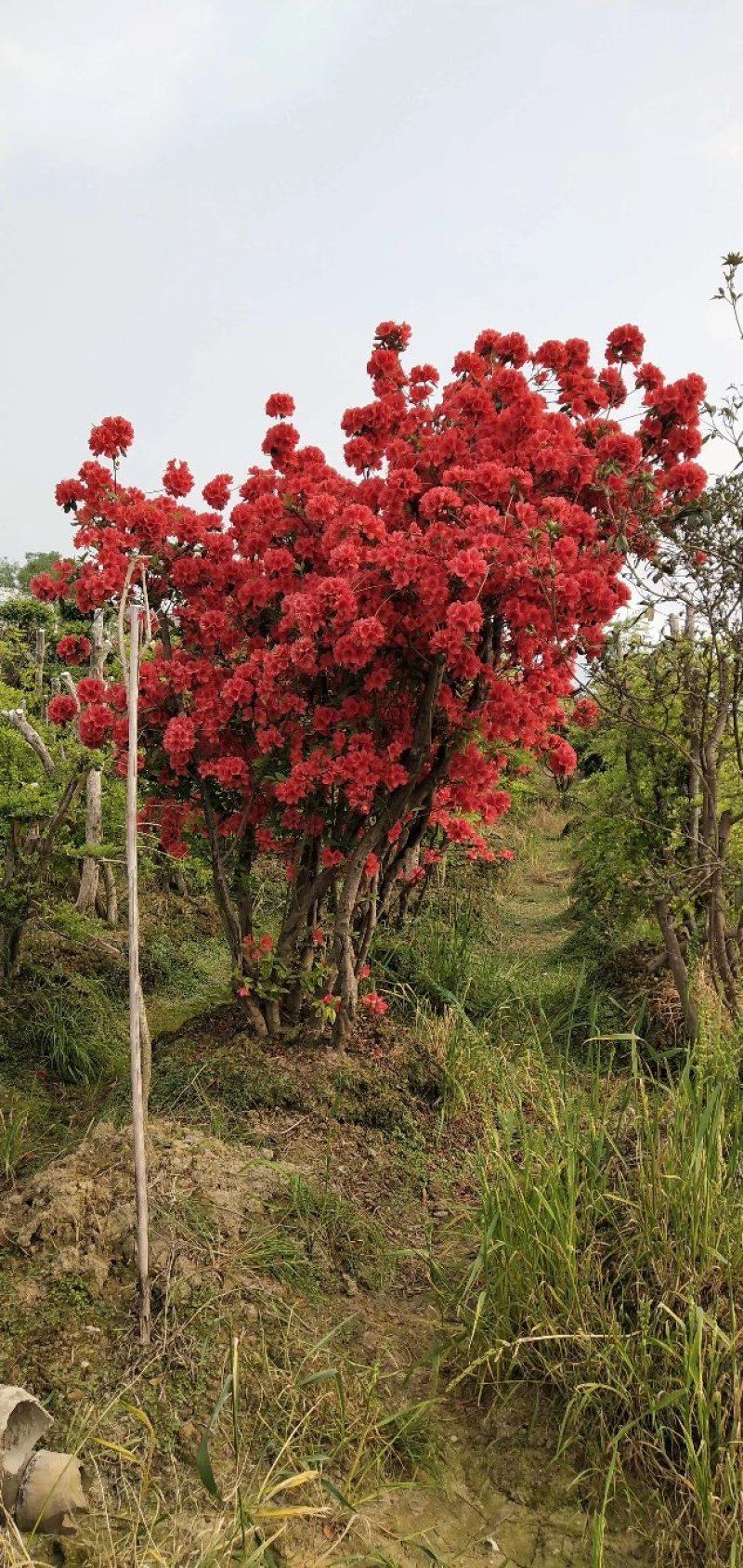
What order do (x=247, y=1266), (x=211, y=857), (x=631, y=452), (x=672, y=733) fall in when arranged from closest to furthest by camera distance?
(x=247, y=1266)
(x=631, y=452)
(x=211, y=857)
(x=672, y=733)

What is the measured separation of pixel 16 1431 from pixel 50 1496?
184 millimetres

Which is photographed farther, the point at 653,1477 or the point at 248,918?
the point at 248,918

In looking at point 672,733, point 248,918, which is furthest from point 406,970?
point 672,733

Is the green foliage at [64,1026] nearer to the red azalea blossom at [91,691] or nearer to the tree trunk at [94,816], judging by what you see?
the tree trunk at [94,816]

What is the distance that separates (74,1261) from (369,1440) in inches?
36.5

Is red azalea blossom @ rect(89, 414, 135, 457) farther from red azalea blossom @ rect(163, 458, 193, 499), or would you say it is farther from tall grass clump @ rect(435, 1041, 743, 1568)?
tall grass clump @ rect(435, 1041, 743, 1568)

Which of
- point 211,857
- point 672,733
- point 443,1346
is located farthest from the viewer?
point 672,733

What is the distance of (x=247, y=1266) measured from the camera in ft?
9.43

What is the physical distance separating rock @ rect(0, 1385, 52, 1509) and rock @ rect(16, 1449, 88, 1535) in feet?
0.08

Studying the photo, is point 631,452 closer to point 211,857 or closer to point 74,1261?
point 211,857

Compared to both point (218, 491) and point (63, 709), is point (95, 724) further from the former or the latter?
point (218, 491)

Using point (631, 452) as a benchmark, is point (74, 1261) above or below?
below

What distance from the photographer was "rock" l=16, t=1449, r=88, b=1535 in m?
2.08

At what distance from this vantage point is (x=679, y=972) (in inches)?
188
